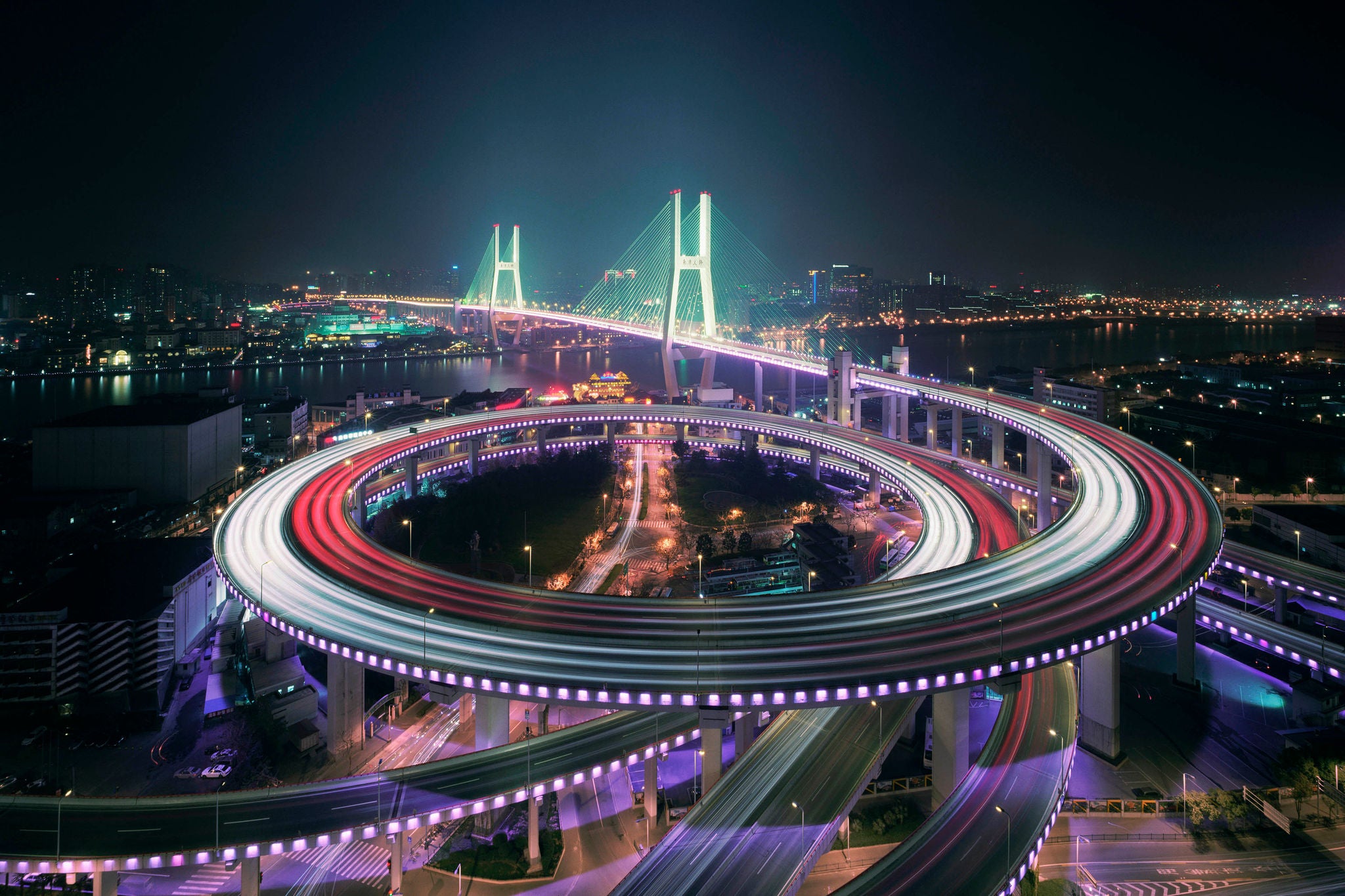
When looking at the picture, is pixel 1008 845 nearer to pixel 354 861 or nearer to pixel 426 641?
pixel 426 641

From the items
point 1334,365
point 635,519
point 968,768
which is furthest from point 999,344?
point 968,768

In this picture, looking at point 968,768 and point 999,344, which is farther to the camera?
point 999,344

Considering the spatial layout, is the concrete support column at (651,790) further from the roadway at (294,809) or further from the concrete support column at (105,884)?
the concrete support column at (105,884)

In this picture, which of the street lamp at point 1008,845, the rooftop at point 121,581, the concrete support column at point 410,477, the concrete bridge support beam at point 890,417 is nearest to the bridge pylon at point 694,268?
the concrete bridge support beam at point 890,417

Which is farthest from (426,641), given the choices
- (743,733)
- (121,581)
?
(121,581)

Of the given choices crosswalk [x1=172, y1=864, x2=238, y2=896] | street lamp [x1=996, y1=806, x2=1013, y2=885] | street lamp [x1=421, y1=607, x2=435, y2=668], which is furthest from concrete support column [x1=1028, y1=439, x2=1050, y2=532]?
crosswalk [x1=172, y1=864, x2=238, y2=896]

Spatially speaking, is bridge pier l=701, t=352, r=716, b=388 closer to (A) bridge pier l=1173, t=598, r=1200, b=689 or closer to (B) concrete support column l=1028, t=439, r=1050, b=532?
(B) concrete support column l=1028, t=439, r=1050, b=532

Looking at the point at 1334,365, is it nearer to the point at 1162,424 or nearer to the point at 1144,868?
the point at 1162,424
